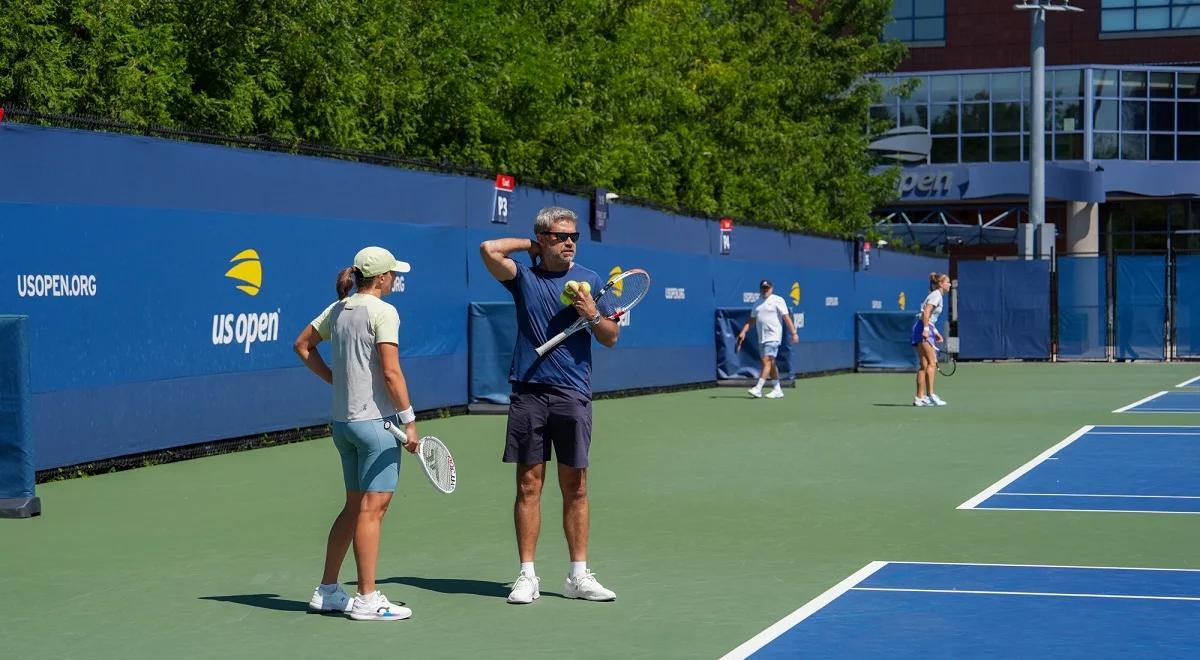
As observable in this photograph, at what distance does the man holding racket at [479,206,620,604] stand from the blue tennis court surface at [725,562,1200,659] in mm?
1218

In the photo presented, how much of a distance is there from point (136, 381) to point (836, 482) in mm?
6357

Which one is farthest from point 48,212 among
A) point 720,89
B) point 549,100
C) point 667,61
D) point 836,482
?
point 720,89

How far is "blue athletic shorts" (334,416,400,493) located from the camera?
27.6ft

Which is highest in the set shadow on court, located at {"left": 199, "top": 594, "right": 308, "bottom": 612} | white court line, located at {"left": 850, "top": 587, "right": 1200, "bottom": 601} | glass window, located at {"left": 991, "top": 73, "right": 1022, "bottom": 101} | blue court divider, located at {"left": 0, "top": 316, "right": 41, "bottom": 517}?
glass window, located at {"left": 991, "top": 73, "right": 1022, "bottom": 101}

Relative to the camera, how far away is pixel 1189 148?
68562 mm

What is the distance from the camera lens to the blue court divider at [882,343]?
41375 millimetres

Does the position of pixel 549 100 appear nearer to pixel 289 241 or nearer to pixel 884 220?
pixel 289 241

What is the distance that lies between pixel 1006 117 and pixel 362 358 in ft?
204

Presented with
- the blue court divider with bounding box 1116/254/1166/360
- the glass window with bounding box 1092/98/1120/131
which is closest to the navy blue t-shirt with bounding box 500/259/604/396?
the blue court divider with bounding box 1116/254/1166/360

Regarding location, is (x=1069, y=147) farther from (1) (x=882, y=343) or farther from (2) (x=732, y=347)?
(2) (x=732, y=347)

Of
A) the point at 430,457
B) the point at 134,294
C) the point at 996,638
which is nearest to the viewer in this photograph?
the point at 996,638

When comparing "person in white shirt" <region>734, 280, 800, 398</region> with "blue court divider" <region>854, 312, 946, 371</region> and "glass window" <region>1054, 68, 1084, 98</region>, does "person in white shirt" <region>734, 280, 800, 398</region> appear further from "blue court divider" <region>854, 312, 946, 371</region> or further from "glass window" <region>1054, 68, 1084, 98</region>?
"glass window" <region>1054, 68, 1084, 98</region>

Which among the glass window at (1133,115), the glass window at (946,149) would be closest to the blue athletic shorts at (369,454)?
the glass window at (946,149)

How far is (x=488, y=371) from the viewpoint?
2353cm
